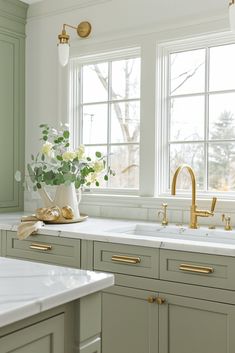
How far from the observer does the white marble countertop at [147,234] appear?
2.02m

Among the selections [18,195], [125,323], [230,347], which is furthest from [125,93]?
[230,347]

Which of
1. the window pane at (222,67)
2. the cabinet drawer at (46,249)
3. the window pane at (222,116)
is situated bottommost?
the cabinet drawer at (46,249)

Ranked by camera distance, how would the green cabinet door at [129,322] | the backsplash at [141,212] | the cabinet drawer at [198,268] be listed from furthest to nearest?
the backsplash at [141,212]
the green cabinet door at [129,322]
the cabinet drawer at [198,268]

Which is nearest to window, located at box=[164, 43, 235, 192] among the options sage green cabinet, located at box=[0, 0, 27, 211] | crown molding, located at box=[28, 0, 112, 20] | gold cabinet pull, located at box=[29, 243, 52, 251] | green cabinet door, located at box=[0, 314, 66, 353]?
crown molding, located at box=[28, 0, 112, 20]

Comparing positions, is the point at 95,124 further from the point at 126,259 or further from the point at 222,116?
the point at 126,259

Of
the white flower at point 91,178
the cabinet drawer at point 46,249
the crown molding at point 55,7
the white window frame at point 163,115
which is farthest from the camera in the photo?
the crown molding at point 55,7

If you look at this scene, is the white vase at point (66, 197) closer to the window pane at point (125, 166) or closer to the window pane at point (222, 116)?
the window pane at point (125, 166)

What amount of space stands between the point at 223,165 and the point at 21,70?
1.96m

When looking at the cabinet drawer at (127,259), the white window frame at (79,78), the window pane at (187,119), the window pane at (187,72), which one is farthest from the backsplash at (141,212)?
the window pane at (187,72)

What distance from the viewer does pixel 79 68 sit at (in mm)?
3494

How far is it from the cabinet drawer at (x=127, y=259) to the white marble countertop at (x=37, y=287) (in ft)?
3.13

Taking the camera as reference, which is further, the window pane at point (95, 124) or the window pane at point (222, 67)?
the window pane at point (95, 124)

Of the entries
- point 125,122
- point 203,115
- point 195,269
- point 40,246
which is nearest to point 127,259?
point 195,269

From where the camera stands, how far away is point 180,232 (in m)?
2.57
